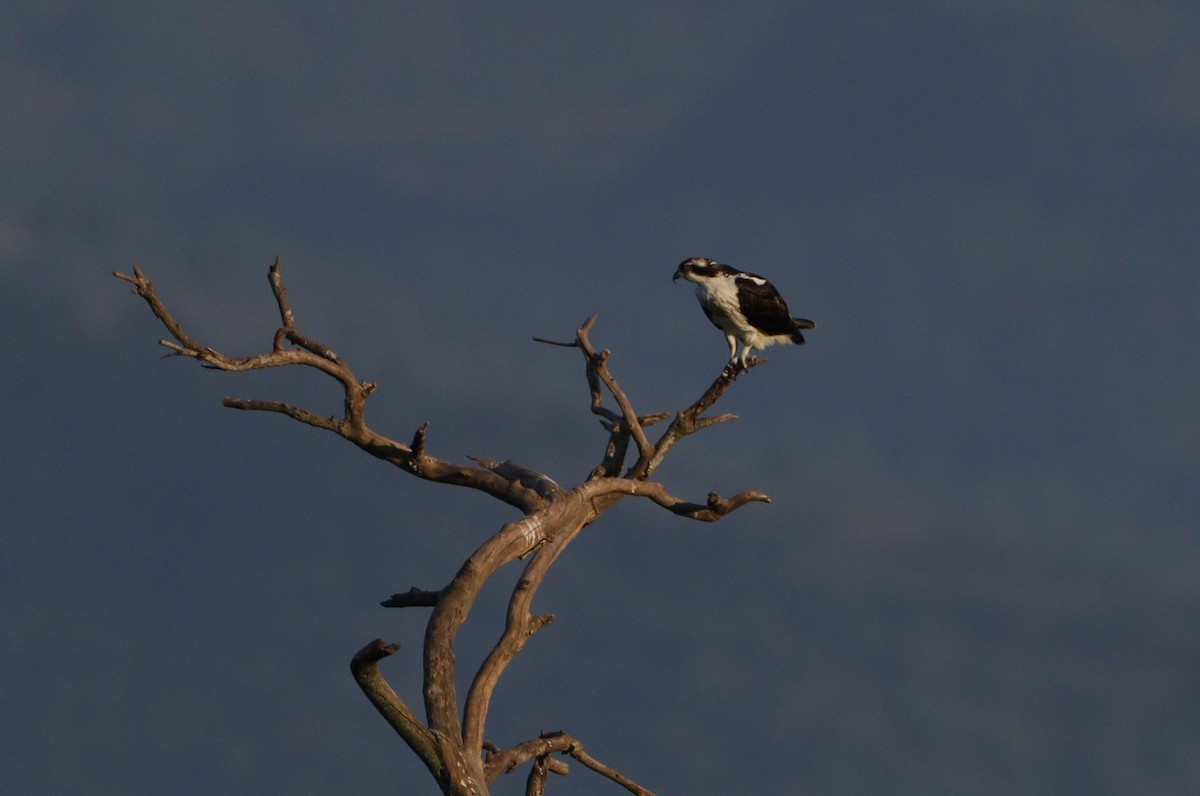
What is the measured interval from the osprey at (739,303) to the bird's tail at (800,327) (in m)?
0.17

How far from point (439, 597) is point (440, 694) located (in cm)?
89

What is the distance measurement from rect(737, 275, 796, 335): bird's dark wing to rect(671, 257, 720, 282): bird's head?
419 millimetres

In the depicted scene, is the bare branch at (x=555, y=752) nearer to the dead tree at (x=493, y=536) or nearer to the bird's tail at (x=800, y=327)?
the dead tree at (x=493, y=536)

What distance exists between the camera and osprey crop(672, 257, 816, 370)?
20156 millimetres

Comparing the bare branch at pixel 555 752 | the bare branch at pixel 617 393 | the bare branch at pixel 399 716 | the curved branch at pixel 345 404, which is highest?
the bare branch at pixel 617 393

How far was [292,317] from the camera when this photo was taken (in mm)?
13844

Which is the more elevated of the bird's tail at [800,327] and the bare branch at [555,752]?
the bird's tail at [800,327]

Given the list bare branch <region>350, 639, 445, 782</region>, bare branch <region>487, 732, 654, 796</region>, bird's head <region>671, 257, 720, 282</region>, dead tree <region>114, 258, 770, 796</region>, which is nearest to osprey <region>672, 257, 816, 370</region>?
bird's head <region>671, 257, 720, 282</region>

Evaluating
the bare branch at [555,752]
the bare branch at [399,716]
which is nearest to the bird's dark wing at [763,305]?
the bare branch at [555,752]

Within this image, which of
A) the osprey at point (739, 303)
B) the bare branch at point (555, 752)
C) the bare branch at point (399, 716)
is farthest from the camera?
the osprey at point (739, 303)

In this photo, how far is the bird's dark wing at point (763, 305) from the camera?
20.2 m

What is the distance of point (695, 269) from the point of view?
2061 centimetres

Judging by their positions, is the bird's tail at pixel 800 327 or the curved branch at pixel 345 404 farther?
the bird's tail at pixel 800 327

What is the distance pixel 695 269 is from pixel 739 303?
861 millimetres
